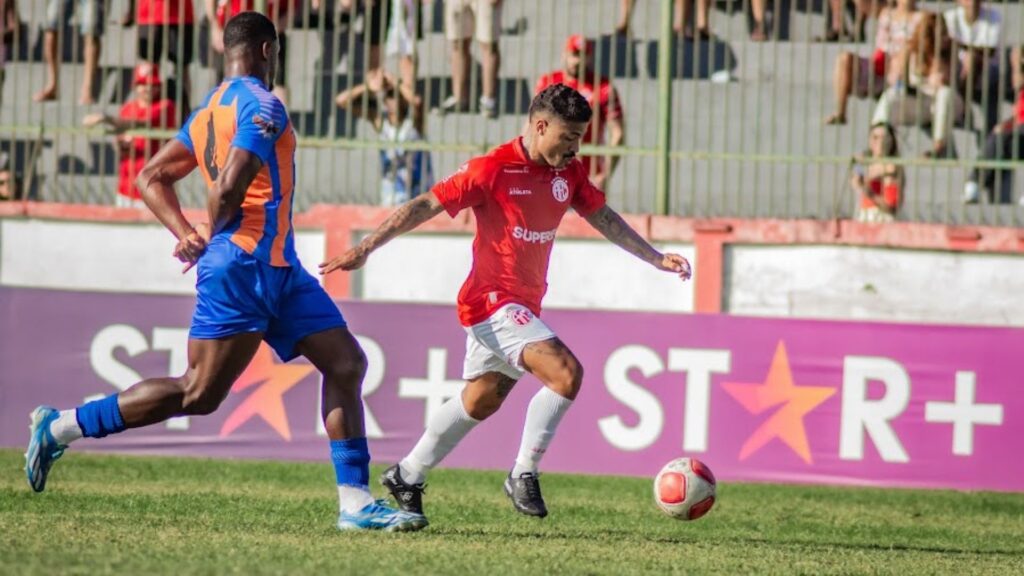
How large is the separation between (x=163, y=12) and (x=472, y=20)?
256 centimetres

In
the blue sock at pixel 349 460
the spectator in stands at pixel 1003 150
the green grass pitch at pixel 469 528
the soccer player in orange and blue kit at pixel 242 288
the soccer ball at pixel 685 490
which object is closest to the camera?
the green grass pitch at pixel 469 528

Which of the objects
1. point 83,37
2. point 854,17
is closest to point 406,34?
point 83,37

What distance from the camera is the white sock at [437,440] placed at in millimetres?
8141

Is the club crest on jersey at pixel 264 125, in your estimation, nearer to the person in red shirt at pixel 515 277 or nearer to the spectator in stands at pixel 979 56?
the person in red shirt at pixel 515 277

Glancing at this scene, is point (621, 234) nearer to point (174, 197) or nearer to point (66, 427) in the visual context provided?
point (174, 197)

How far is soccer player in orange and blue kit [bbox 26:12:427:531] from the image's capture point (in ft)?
23.1

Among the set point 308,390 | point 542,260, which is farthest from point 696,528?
point 308,390

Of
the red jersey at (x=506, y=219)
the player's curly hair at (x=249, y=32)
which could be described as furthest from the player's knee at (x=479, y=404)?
the player's curly hair at (x=249, y=32)

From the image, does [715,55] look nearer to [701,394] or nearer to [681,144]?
[681,144]

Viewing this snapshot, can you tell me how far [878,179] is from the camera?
13125 mm

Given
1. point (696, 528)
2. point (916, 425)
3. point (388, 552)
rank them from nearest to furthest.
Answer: point (388, 552), point (696, 528), point (916, 425)

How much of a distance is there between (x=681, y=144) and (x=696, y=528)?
523cm

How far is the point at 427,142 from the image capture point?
13352mm

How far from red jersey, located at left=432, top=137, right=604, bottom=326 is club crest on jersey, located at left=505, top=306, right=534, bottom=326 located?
0.06 meters
